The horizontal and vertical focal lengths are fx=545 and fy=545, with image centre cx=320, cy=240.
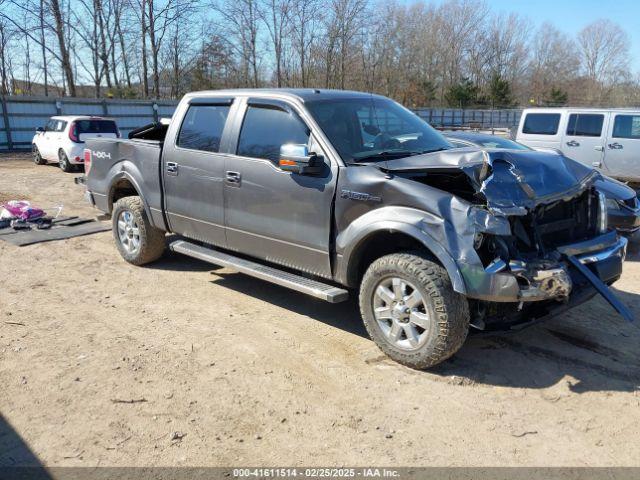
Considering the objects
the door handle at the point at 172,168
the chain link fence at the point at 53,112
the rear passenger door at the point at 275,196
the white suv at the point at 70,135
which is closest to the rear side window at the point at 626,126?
the rear passenger door at the point at 275,196

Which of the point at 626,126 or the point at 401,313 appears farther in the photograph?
the point at 626,126

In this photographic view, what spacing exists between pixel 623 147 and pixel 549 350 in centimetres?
829

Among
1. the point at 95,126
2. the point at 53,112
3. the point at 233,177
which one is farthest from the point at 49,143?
the point at 233,177

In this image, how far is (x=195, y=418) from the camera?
3516 mm

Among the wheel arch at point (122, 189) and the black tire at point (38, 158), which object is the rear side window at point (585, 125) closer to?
the wheel arch at point (122, 189)

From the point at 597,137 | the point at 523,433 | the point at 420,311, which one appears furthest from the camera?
the point at 597,137

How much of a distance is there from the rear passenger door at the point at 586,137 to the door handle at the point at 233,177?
344 inches

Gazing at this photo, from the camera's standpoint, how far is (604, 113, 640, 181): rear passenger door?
35.8 ft

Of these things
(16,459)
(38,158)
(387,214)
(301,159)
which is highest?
(301,159)

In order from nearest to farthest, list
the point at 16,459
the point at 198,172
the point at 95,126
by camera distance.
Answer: the point at 16,459 < the point at 198,172 < the point at 95,126

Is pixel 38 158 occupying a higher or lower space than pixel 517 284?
lower

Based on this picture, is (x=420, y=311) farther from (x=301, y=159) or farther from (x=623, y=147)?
(x=623, y=147)

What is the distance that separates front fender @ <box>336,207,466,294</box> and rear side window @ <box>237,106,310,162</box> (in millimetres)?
986

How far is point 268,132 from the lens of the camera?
200 inches
